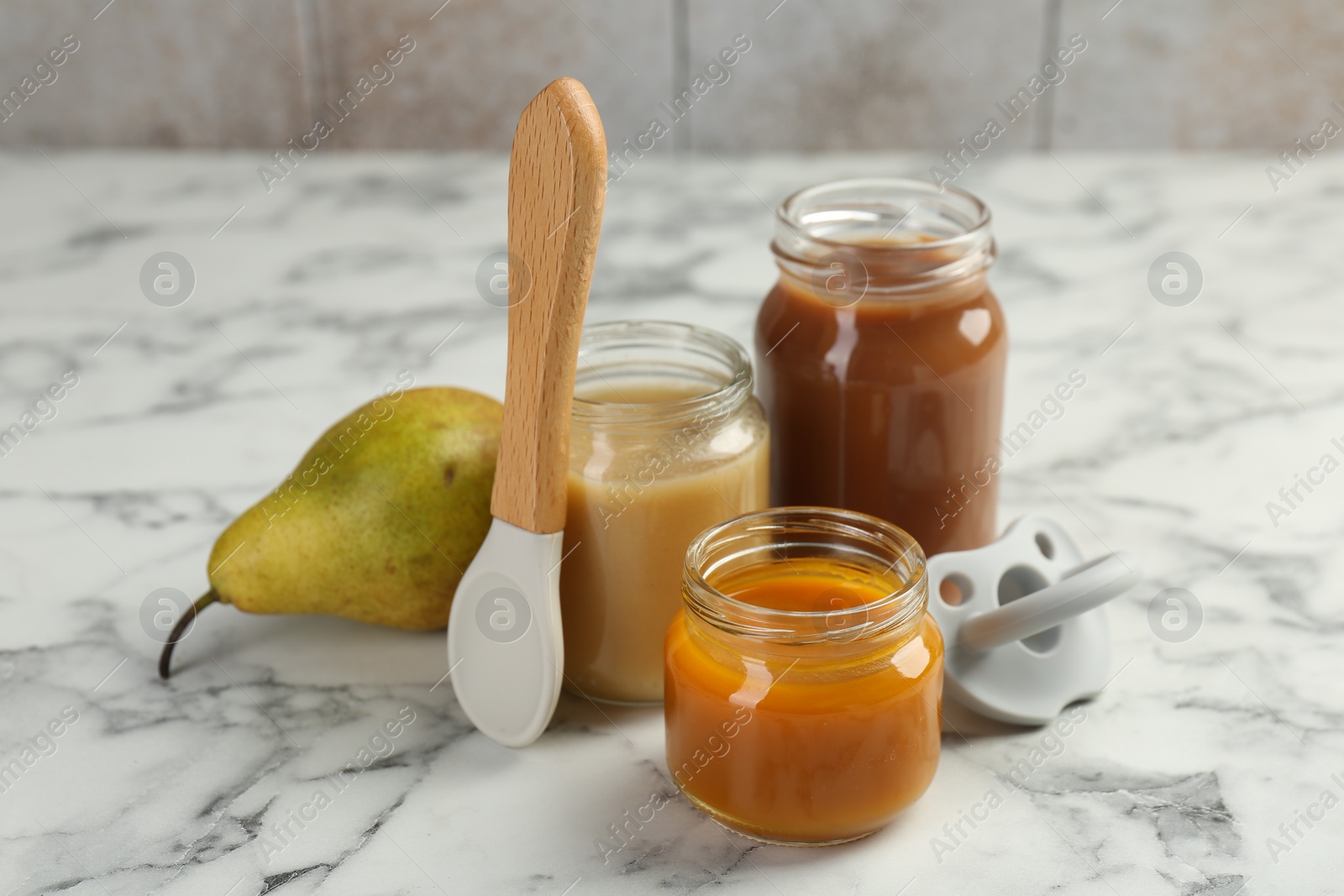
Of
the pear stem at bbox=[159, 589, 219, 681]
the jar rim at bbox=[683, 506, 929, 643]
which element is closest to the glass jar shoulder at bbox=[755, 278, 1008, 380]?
the jar rim at bbox=[683, 506, 929, 643]

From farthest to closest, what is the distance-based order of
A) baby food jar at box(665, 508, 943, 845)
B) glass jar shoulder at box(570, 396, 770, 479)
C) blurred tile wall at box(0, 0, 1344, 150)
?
blurred tile wall at box(0, 0, 1344, 150)
glass jar shoulder at box(570, 396, 770, 479)
baby food jar at box(665, 508, 943, 845)

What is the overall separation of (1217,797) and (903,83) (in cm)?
118

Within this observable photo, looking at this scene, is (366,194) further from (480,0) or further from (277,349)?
(277,349)

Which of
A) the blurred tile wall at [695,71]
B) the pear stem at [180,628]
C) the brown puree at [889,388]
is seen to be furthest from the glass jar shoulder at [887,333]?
the blurred tile wall at [695,71]

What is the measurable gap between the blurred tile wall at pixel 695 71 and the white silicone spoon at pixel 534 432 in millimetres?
1037

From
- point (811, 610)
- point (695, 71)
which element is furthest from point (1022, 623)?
point (695, 71)

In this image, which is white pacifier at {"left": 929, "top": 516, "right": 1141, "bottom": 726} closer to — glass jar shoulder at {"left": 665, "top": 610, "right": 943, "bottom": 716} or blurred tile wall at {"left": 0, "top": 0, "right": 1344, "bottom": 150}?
glass jar shoulder at {"left": 665, "top": 610, "right": 943, "bottom": 716}

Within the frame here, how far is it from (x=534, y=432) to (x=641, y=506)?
76 millimetres

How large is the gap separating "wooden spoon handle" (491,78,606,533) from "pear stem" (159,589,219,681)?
0.68 feet

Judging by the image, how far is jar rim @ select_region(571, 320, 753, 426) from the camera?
0.73 m

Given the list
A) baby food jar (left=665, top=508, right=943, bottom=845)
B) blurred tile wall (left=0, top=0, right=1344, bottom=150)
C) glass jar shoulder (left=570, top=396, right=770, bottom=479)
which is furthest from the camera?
blurred tile wall (left=0, top=0, right=1344, bottom=150)

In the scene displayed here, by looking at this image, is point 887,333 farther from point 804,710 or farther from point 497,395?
point 497,395

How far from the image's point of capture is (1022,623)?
0.70 metres

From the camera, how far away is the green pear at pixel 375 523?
0.77 metres
